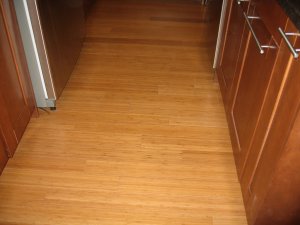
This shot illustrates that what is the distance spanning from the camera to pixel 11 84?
156 centimetres

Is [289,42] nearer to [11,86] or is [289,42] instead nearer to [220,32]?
[220,32]

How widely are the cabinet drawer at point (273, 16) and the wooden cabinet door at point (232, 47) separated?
0.70ft

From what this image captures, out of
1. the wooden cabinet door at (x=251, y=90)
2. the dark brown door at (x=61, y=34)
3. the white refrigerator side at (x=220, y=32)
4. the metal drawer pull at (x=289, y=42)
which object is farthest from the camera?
the white refrigerator side at (x=220, y=32)

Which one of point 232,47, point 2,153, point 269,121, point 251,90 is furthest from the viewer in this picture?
point 232,47

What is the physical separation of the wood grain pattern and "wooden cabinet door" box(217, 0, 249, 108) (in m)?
0.22

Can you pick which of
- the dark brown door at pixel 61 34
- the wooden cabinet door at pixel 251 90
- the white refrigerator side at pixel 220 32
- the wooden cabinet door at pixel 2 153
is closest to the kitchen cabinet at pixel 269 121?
the wooden cabinet door at pixel 251 90

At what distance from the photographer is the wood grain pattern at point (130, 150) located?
56.0 inches

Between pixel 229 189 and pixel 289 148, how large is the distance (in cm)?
61

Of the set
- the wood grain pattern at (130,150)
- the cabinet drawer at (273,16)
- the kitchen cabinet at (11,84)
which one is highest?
the cabinet drawer at (273,16)

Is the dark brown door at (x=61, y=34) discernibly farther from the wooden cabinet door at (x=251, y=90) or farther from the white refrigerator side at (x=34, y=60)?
the wooden cabinet door at (x=251, y=90)

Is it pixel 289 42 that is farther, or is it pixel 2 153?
pixel 2 153

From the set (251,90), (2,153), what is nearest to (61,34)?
(2,153)

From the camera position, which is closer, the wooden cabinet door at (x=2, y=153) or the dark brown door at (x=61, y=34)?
the wooden cabinet door at (x=2, y=153)

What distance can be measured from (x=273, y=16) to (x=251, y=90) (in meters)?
0.32
